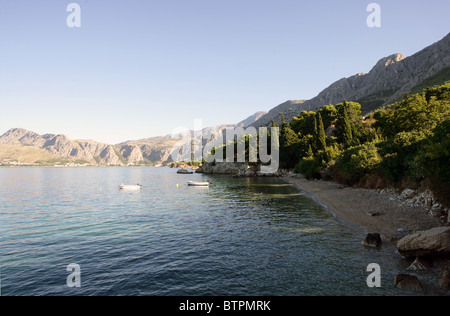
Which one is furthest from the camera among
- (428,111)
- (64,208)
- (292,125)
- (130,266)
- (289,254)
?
(292,125)

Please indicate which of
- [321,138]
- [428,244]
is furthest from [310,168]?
[428,244]

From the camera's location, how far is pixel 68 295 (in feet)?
40.3

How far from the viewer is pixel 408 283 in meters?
12.2

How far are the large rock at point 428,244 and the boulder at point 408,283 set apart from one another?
11.0 feet

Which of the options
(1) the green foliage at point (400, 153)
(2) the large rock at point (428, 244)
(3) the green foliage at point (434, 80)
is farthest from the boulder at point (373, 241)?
(3) the green foliage at point (434, 80)

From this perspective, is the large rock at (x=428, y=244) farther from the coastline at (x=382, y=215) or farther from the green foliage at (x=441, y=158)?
the green foliage at (x=441, y=158)

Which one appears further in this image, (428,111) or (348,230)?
(428,111)

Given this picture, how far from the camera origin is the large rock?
14016 mm

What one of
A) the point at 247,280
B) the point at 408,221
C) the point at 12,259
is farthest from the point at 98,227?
the point at 408,221

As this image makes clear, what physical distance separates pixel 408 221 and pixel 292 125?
105 metres

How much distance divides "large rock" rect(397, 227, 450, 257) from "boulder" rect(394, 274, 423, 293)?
11.0 feet

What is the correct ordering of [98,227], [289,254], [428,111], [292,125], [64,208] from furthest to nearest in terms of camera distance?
[292,125], [428,111], [64,208], [98,227], [289,254]

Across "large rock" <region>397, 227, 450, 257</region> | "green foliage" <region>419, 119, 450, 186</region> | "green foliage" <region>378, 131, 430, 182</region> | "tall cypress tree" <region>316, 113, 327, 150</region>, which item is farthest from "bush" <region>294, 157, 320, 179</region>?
"large rock" <region>397, 227, 450, 257</region>

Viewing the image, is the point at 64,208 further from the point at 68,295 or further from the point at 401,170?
the point at 401,170
